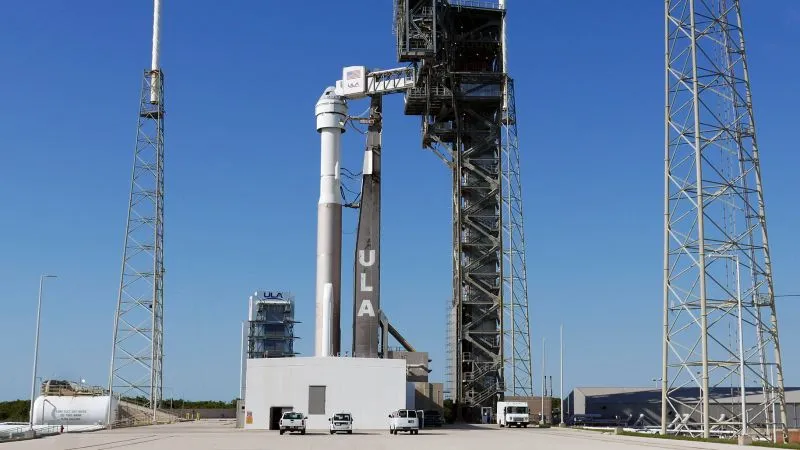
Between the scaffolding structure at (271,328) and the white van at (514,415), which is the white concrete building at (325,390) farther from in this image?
the scaffolding structure at (271,328)

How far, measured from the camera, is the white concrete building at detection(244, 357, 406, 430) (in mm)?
68500

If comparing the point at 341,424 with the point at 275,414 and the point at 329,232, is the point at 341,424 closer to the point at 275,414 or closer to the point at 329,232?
the point at 275,414

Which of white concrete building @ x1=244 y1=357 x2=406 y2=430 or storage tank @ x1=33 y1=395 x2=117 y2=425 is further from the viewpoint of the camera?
storage tank @ x1=33 y1=395 x2=117 y2=425

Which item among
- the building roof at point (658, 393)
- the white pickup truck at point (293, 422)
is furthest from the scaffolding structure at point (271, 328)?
the white pickup truck at point (293, 422)

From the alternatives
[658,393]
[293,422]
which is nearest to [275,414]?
[293,422]

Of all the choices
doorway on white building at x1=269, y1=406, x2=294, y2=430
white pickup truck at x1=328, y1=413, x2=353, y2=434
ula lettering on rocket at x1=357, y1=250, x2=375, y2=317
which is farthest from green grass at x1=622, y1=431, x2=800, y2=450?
doorway on white building at x1=269, y1=406, x2=294, y2=430

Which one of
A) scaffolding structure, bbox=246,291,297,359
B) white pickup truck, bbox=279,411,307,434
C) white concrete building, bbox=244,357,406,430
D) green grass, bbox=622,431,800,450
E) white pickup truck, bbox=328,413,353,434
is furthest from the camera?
scaffolding structure, bbox=246,291,297,359

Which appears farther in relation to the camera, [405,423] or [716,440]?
[405,423]

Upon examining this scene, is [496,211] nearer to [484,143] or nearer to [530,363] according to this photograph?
[484,143]

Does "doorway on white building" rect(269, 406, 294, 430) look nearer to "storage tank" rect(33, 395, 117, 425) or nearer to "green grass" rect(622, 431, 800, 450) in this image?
"storage tank" rect(33, 395, 117, 425)

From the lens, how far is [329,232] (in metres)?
75.8

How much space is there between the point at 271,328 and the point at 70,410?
176 ft

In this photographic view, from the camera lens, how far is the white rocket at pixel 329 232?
244 ft

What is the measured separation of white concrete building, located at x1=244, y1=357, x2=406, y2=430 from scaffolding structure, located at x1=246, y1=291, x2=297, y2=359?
58.3 m
